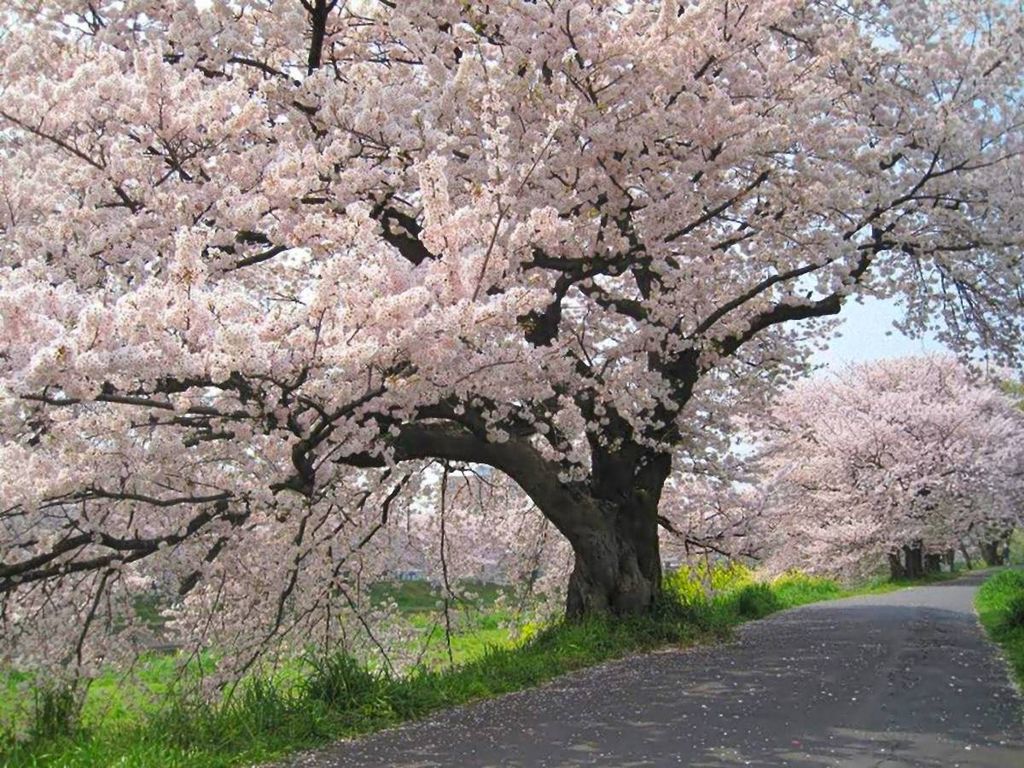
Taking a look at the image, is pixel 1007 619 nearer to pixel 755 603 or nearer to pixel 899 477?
pixel 755 603

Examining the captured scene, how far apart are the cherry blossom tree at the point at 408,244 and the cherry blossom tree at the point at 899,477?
20.2 m

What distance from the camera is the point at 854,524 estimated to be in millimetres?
32656

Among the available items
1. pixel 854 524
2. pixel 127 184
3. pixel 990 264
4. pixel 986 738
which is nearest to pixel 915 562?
pixel 854 524

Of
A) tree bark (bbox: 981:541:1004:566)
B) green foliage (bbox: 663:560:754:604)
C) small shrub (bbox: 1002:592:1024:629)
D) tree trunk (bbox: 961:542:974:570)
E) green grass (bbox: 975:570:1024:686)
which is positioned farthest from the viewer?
tree bark (bbox: 981:541:1004:566)

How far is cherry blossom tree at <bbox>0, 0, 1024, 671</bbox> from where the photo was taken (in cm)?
615

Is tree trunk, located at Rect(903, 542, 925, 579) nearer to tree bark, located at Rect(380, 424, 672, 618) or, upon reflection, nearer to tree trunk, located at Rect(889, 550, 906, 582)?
tree trunk, located at Rect(889, 550, 906, 582)

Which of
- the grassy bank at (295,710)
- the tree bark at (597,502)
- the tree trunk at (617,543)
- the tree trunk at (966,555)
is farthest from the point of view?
the tree trunk at (966,555)

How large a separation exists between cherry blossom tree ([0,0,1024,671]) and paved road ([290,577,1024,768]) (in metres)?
2.16

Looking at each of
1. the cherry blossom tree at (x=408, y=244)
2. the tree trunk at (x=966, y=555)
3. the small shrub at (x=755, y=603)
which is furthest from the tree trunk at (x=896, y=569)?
the cherry blossom tree at (x=408, y=244)

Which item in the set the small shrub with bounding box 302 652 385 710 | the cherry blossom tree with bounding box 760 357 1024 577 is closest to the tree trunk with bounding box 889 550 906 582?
the cherry blossom tree with bounding box 760 357 1024 577

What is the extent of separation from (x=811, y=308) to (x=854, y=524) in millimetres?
22019

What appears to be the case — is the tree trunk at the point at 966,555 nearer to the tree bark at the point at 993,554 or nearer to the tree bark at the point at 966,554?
the tree bark at the point at 966,554

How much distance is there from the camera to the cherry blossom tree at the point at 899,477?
33031 millimetres

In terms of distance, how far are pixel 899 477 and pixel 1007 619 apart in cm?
2046
